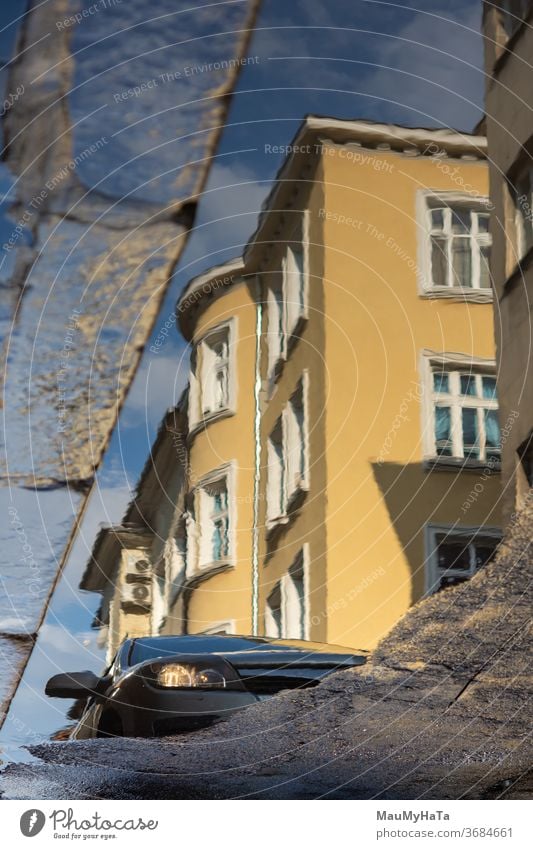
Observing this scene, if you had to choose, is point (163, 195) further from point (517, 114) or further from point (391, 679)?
point (391, 679)

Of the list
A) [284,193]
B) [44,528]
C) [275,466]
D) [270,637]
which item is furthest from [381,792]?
[284,193]

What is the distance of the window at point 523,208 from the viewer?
279cm

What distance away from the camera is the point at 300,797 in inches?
94.7

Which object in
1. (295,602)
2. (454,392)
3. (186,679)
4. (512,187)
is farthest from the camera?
(512,187)

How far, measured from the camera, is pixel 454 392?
272 centimetres

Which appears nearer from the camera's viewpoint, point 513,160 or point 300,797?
point 300,797

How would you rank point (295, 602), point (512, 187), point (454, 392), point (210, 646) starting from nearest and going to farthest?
1. point (210, 646)
2. point (295, 602)
3. point (454, 392)
4. point (512, 187)

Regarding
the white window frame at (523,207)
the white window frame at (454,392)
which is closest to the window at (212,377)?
the white window frame at (454,392)

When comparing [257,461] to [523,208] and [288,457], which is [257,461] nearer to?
[288,457]

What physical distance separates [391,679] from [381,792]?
0.23 m

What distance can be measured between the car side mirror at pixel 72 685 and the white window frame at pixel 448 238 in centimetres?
103

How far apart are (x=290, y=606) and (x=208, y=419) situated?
42 cm

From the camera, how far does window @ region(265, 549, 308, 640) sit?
8.47 ft

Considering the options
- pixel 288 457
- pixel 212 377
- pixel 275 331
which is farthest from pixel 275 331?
pixel 288 457
